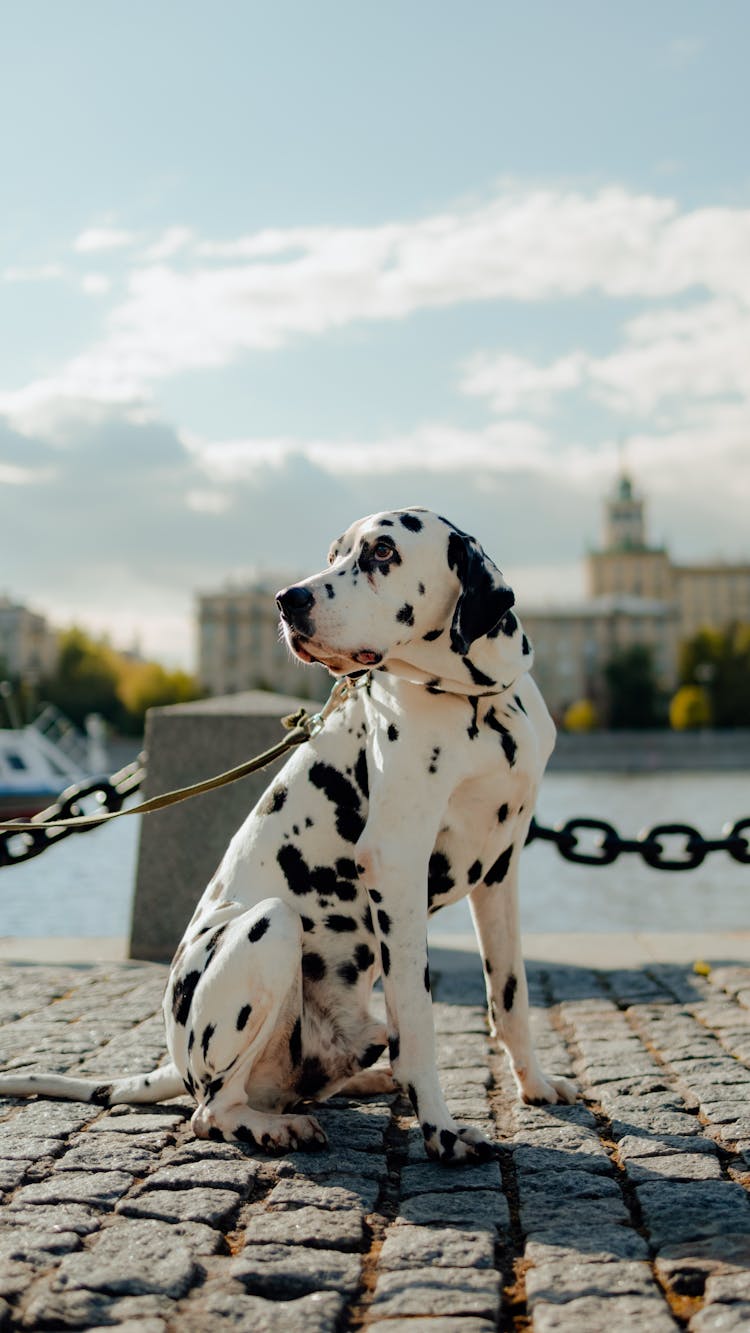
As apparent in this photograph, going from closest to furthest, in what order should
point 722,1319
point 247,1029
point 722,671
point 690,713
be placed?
point 722,1319, point 247,1029, point 690,713, point 722,671

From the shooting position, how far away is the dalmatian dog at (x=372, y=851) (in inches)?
129

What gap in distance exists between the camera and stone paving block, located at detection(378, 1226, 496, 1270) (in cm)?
270

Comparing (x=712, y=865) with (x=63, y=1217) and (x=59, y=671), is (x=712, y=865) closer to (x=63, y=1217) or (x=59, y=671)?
(x=63, y=1217)

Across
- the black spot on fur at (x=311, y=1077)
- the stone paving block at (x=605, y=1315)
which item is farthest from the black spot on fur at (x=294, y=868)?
the stone paving block at (x=605, y=1315)

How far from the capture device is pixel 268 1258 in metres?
2.71

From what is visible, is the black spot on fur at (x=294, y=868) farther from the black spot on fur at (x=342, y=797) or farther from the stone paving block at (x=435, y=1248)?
the stone paving block at (x=435, y=1248)

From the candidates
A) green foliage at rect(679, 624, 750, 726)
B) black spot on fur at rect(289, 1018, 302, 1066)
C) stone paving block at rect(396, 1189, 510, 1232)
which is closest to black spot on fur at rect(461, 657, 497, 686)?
black spot on fur at rect(289, 1018, 302, 1066)

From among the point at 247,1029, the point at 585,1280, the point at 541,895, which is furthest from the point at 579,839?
the point at 541,895

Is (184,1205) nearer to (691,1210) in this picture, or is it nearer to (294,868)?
(294,868)

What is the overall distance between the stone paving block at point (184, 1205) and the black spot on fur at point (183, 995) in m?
0.48

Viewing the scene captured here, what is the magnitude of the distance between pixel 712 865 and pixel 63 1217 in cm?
1541

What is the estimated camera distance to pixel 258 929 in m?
3.39

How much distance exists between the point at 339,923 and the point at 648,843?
259cm

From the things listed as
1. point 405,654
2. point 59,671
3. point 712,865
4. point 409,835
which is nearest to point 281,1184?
point 409,835
